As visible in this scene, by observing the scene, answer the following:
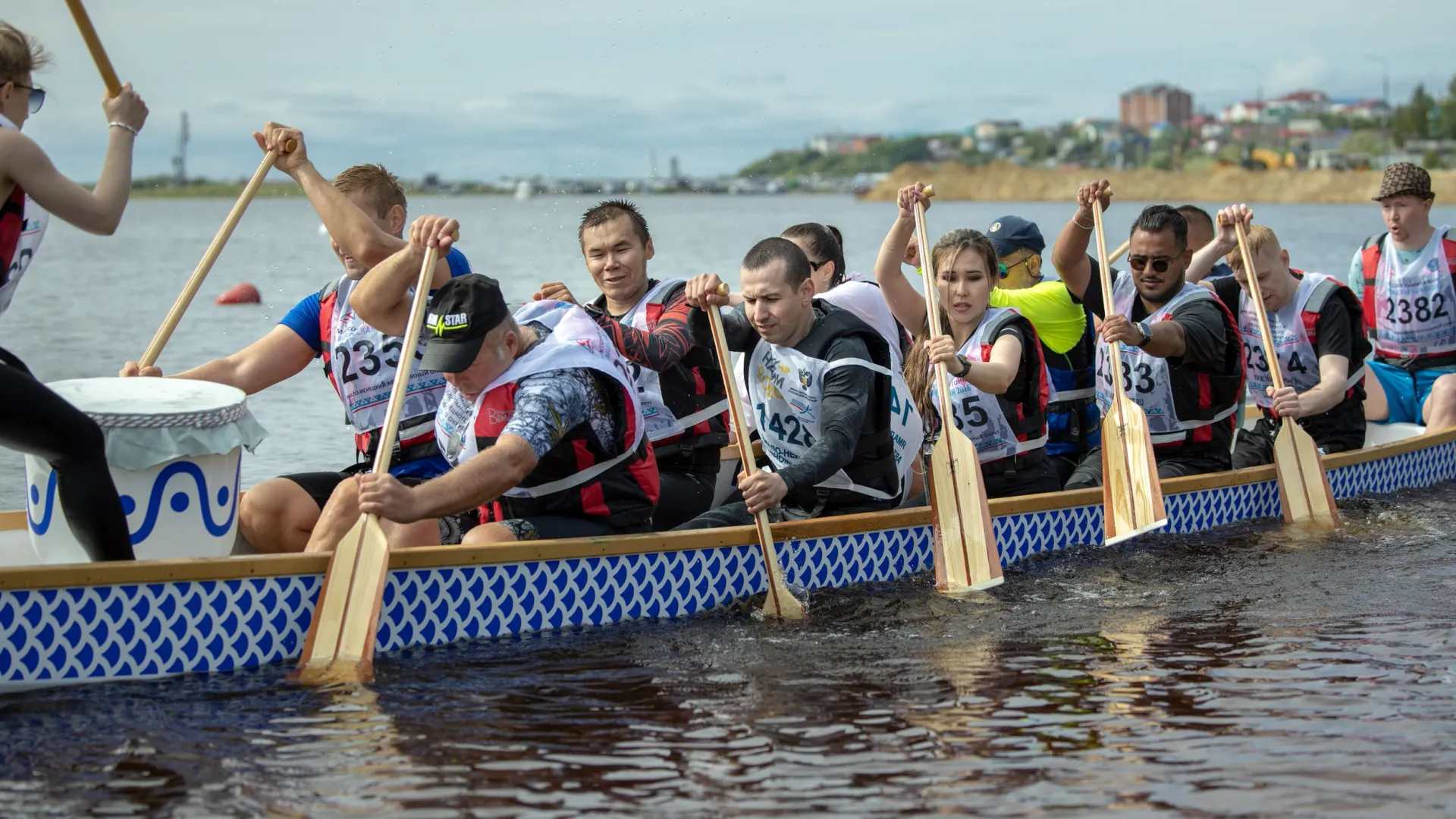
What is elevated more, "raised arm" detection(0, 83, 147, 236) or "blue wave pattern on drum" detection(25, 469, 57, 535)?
"raised arm" detection(0, 83, 147, 236)

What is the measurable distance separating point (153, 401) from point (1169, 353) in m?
4.73

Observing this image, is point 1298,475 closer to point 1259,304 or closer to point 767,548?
point 1259,304

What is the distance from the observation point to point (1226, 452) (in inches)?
321

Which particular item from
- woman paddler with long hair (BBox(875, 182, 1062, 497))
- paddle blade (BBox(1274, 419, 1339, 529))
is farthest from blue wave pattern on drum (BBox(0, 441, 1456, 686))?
paddle blade (BBox(1274, 419, 1339, 529))

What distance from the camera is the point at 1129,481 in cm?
731

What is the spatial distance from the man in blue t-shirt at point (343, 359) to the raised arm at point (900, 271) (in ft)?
7.07

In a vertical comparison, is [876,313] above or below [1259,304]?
above

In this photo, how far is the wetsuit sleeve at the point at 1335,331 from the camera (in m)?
8.57

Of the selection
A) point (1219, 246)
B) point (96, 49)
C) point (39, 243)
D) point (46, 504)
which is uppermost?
point (96, 49)

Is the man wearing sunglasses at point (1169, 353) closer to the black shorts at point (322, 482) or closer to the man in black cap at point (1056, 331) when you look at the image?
the man in black cap at point (1056, 331)

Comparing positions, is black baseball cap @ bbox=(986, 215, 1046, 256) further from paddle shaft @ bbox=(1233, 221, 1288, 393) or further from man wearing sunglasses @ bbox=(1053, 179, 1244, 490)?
paddle shaft @ bbox=(1233, 221, 1288, 393)

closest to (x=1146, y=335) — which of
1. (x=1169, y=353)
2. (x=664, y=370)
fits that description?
(x=1169, y=353)

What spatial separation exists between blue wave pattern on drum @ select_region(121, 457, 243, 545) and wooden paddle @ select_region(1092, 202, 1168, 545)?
4035 mm

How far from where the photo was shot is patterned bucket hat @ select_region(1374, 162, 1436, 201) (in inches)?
377
